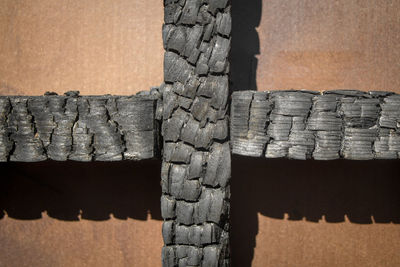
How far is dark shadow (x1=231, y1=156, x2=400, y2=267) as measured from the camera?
0.92 meters

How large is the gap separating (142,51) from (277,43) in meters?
0.45

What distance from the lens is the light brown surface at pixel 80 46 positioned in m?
0.92

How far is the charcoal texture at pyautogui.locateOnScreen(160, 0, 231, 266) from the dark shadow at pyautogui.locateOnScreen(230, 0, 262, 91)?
18 cm

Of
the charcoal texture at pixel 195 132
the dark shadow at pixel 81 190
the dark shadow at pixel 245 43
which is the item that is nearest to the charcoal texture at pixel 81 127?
the charcoal texture at pixel 195 132

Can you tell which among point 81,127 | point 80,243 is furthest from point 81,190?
point 81,127

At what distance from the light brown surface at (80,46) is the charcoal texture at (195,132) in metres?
Answer: 0.20

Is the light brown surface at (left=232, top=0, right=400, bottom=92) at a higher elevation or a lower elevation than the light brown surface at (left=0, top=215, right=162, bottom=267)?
higher

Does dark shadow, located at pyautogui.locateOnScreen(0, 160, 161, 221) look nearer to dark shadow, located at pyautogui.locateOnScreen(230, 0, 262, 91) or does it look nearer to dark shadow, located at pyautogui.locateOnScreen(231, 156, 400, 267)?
dark shadow, located at pyautogui.locateOnScreen(231, 156, 400, 267)

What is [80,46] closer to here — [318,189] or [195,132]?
[195,132]

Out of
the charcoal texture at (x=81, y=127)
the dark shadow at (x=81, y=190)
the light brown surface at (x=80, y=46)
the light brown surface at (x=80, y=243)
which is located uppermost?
the light brown surface at (x=80, y=46)

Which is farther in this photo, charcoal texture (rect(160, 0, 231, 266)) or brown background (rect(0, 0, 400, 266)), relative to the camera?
brown background (rect(0, 0, 400, 266))

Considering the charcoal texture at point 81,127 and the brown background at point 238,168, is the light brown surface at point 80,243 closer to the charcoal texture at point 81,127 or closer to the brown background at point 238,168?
the brown background at point 238,168

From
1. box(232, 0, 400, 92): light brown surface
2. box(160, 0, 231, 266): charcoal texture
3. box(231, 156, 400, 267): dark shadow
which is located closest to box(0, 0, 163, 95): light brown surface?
box(160, 0, 231, 266): charcoal texture

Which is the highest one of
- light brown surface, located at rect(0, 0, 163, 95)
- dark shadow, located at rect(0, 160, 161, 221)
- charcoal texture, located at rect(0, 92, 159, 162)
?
light brown surface, located at rect(0, 0, 163, 95)
